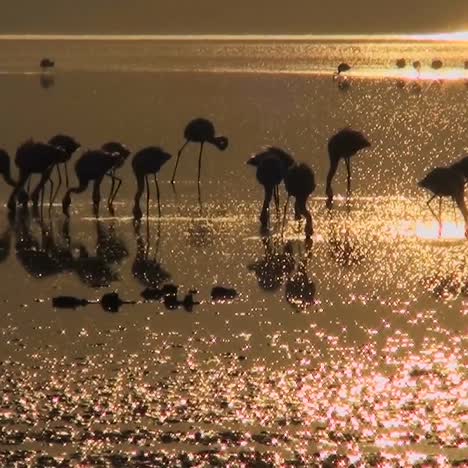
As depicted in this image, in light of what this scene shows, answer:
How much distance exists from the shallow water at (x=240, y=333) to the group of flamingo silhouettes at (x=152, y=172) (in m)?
0.28

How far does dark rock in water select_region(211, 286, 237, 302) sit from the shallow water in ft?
0.34

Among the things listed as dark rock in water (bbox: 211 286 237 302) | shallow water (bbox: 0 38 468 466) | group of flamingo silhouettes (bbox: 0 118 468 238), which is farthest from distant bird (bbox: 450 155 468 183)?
dark rock in water (bbox: 211 286 237 302)

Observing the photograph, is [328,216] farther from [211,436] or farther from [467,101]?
[467,101]

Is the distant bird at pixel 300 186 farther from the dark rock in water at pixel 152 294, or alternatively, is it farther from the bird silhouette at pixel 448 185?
the dark rock in water at pixel 152 294

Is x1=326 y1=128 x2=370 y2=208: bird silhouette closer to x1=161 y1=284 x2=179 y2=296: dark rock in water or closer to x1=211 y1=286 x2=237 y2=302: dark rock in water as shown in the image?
x1=211 y1=286 x2=237 y2=302: dark rock in water

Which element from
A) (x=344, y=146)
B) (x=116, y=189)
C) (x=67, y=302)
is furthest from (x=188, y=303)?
(x=344, y=146)

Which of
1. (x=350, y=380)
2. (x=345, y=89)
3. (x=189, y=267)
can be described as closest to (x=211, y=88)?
(x=345, y=89)

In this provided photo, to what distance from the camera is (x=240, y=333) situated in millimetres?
13734

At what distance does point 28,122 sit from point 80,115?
2089 mm

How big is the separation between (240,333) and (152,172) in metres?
7.36

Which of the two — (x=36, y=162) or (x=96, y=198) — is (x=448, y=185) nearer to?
(x=96, y=198)

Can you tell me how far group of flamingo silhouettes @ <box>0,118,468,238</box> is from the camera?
19.2 m

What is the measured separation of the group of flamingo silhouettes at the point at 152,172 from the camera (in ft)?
63.2

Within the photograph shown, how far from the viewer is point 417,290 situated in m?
15.6
